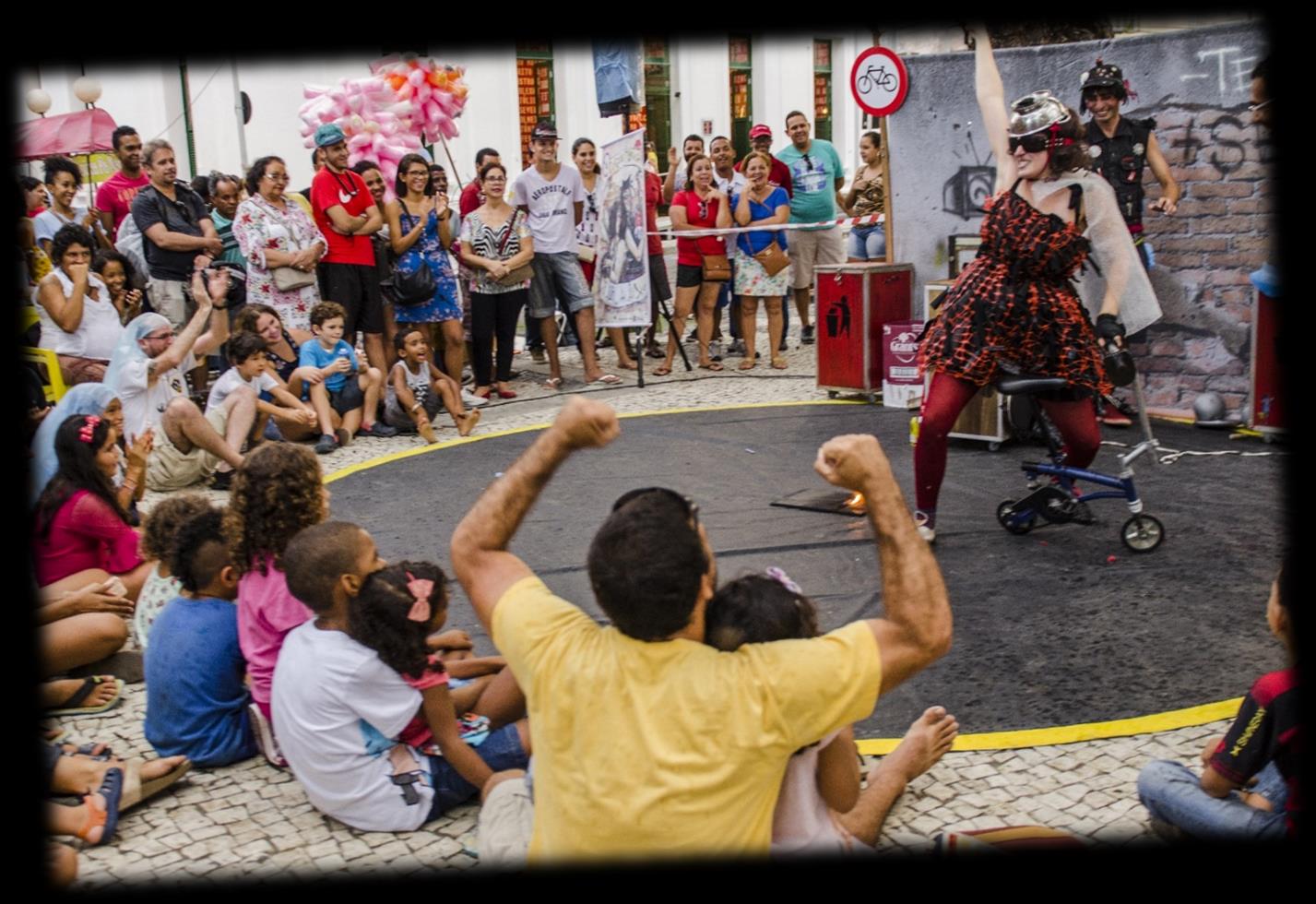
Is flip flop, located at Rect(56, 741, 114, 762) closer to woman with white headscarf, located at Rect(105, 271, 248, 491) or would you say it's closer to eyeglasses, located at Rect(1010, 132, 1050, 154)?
woman with white headscarf, located at Rect(105, 271, 248, 491)

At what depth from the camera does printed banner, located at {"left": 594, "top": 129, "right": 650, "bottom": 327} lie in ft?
32.3

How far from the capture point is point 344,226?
8.91 meters

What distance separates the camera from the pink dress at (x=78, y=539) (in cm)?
462

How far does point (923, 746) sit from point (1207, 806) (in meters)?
0.71

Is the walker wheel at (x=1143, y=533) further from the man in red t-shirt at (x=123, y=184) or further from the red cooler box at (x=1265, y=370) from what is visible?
the man in red t-shirt at (x=123, y=184)

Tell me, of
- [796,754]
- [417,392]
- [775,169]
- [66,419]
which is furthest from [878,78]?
[796,754]

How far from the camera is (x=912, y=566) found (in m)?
2.50

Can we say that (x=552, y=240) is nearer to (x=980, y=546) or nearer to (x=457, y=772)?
(x=980, y=546)

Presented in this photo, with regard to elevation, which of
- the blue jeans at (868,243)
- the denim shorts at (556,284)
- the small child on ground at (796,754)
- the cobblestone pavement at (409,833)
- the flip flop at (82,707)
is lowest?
the cobblestone pavement at (409,833)

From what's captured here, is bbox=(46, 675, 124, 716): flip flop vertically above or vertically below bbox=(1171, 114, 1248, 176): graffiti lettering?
below

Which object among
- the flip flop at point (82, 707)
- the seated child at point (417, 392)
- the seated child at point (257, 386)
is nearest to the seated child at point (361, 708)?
the flip flop at point (82, 707)

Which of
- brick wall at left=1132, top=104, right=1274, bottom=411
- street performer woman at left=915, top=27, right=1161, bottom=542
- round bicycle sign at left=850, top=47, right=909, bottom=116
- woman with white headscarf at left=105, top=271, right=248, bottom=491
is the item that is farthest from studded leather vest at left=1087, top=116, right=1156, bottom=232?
woman with white headscarf at left=105, top=271, right=248, bottom=491

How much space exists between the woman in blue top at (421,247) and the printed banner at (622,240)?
1.37m

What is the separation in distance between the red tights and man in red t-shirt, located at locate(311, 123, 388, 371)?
15.7ft
